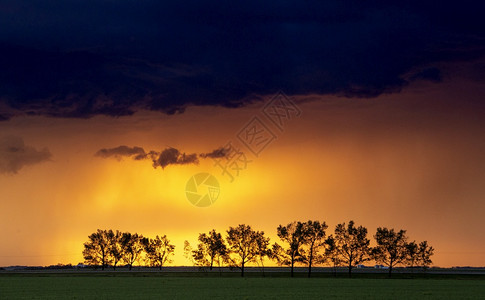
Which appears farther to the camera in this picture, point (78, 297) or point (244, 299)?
point (78, 297)

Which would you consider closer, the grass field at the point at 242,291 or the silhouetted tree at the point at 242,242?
the grass field at the point at 242,291

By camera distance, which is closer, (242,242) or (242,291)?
(242,291)

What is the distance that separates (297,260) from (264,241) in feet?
55.6

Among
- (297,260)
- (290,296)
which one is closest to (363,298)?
(290,296)

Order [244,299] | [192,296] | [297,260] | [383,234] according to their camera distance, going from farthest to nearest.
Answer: [383,234] → [297,260] → [192,296] → [244,299]

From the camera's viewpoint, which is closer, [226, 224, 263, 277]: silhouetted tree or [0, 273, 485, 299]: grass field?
[0, 273, 485, 299]: grass field

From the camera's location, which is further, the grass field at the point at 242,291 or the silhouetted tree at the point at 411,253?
the silhouetted tree at the point at 411,253

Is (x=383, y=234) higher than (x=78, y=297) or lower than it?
higher

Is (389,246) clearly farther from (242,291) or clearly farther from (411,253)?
(242,291)

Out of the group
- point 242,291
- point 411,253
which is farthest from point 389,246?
point 242,291

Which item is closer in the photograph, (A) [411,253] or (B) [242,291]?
(B) [242,291]

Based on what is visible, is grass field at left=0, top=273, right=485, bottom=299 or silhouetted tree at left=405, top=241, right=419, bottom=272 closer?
grass field at left=0, top=273, right=485, bottom=299

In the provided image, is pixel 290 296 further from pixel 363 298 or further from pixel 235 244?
pixel 235 244

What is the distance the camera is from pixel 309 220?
178250mm
